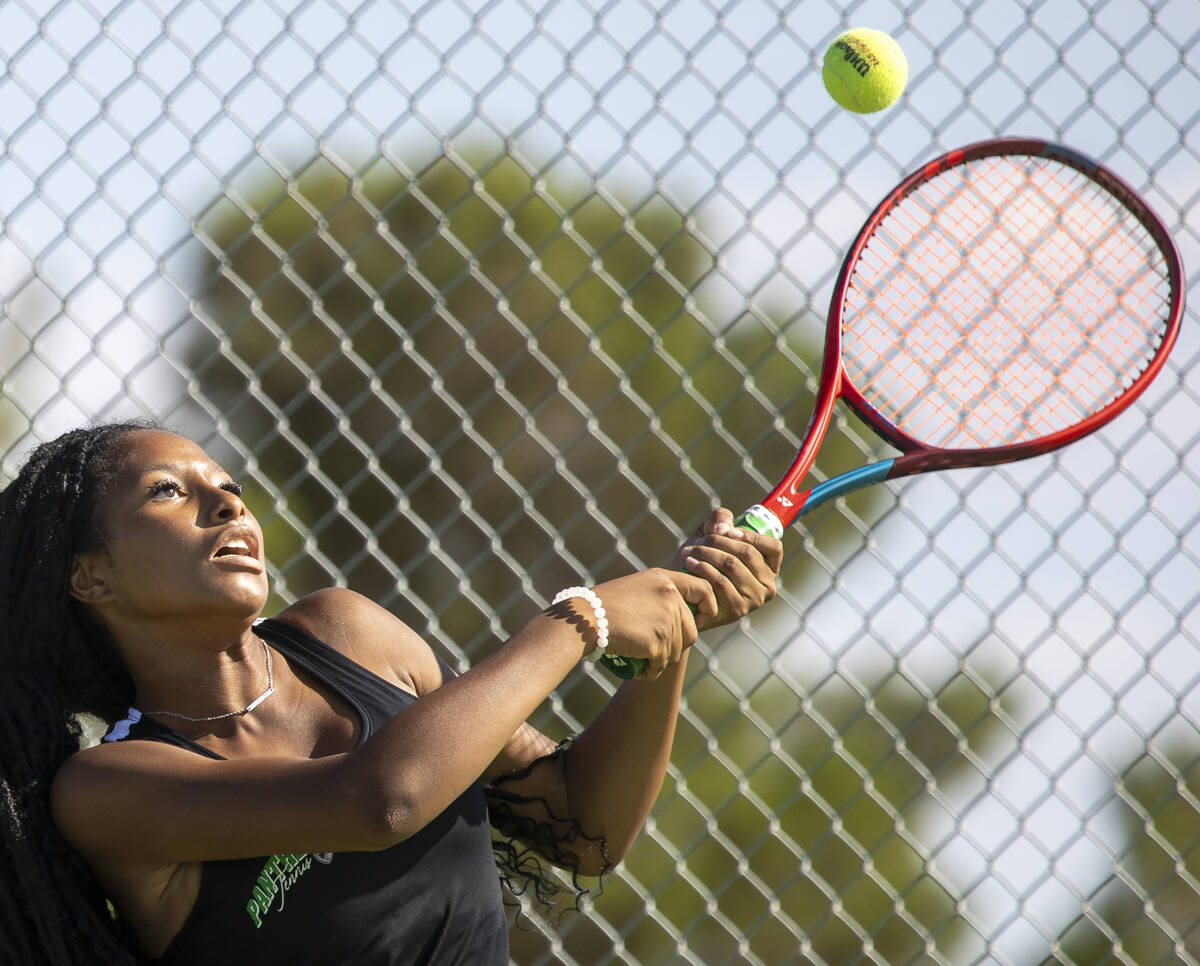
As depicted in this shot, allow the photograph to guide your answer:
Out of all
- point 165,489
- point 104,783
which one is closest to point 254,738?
point 104,783

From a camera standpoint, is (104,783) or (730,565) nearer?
(104,783)

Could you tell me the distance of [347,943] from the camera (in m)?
1.55

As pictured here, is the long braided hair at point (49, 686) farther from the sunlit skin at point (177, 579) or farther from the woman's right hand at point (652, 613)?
the woman's right hand at point (652, 613)

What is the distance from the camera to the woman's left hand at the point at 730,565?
1766mm

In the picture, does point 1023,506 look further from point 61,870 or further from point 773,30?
point 61,870

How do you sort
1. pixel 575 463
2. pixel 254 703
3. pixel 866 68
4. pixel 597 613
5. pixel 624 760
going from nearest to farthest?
pixel 597 613, pixel 254 703, pixel 624 760, pixel 866 68, pixel 575 463

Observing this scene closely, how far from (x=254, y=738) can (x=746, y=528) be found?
0.69m

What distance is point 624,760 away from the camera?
1819 millimetres

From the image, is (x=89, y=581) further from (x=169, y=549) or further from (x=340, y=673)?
(x=340, y=673)

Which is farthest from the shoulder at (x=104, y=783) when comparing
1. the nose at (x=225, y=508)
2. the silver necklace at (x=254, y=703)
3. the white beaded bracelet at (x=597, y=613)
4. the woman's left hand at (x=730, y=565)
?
the woman's left hand at (x=730, y=565)

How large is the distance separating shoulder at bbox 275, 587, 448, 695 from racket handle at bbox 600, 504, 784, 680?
10.4 inches

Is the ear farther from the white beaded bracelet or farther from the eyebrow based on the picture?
the white beaded bracelet

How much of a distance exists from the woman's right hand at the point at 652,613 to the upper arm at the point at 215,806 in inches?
13.4

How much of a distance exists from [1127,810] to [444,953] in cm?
187
